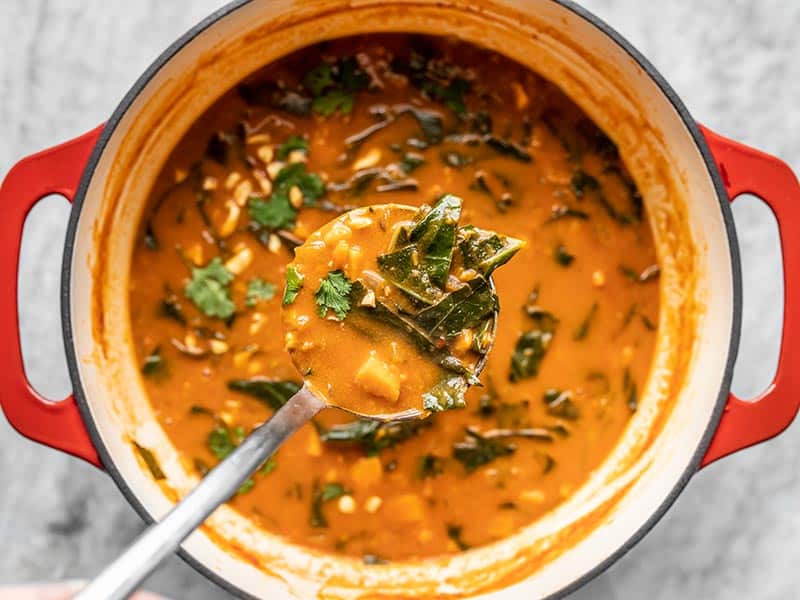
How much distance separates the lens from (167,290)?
8.07 feet

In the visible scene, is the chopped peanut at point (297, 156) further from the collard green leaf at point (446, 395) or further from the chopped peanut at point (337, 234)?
the collard green leaf at point (446, 395)

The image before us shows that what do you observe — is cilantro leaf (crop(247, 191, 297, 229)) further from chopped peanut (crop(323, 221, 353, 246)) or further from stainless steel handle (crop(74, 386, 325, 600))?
stainless steel handle (crop(74, 386, 325, 600))

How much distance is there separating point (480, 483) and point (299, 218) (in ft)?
2.59

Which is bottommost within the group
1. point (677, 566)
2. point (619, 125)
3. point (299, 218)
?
point (677, 566)

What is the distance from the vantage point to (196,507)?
1884 millimetres

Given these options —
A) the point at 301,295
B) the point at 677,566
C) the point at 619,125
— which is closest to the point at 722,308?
the point at 619,125

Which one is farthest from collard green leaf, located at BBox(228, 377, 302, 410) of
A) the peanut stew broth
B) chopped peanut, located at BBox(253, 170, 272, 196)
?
chopped peanut, located at BBox(253, 170, 272, 196)

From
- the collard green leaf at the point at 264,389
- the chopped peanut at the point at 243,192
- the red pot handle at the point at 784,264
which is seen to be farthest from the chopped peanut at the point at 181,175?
the red pot handle at the point at 784,264

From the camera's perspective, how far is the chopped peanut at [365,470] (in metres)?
2.48

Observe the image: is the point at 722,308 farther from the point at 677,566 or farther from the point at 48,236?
the point at 48,236

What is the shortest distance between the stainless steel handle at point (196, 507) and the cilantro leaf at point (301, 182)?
569 mm

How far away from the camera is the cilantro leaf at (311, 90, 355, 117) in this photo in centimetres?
246

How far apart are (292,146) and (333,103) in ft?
0.48

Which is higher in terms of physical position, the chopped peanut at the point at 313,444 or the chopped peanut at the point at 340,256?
the chopped peanut at the point at 340,256
